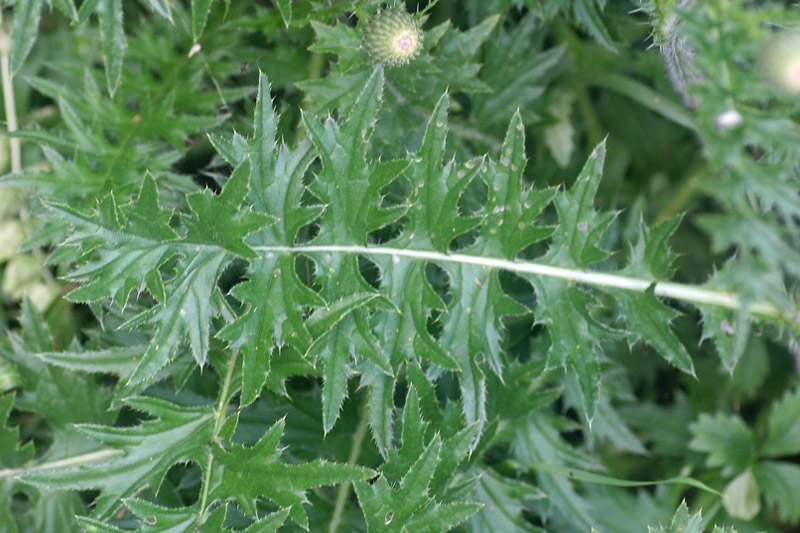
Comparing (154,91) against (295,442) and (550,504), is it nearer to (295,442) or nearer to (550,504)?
(295,442)

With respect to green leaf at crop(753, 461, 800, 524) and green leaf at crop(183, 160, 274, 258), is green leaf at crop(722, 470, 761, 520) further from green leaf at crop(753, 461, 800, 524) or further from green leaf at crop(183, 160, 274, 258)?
green leaf at crop(183, 160, 274, 258)

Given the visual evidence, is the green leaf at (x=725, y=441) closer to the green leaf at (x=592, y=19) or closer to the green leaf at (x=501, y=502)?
the green leaf at (x=501, y=502)

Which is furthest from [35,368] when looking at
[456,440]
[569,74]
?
[569,74]

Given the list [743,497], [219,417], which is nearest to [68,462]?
[219,417]

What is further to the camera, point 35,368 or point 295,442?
point 35,368

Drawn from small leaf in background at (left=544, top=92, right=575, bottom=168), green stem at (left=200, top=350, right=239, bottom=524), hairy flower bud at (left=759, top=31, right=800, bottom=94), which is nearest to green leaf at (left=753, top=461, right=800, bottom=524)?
small leaf in background at (left=544, top=92, right=575, bottom=168)

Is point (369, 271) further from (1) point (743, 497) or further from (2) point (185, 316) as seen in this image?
(1) point (743, 497)

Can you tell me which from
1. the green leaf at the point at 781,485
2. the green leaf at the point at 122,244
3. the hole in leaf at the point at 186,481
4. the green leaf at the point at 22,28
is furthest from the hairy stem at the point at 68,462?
the green leaf at the point at 781,485
